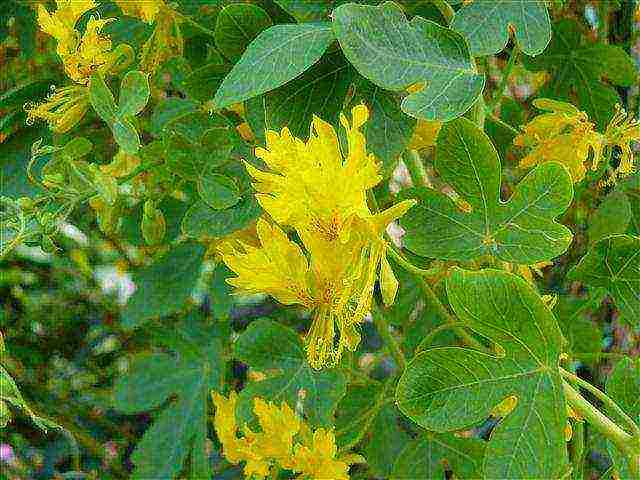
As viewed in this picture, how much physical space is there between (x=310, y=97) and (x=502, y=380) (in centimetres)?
23

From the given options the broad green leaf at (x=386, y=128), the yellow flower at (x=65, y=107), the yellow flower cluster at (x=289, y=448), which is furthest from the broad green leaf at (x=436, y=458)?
the yellow flower at (x=65, y=107)

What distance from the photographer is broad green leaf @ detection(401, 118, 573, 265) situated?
0.59m

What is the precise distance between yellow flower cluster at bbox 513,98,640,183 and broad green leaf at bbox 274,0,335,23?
183mm

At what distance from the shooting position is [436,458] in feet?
2.54

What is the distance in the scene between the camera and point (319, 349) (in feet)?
1.96

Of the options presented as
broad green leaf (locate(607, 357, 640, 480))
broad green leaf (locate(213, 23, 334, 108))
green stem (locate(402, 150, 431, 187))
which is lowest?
broad green leaf (locate(607, 357, 640, 480))

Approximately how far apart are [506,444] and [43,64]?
2.41 ft

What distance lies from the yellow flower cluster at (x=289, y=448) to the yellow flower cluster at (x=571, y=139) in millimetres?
270

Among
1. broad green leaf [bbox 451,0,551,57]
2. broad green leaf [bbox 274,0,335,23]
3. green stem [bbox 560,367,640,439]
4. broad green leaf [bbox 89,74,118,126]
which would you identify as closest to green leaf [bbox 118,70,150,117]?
broad green leaf [bbox 89,74,118,126]

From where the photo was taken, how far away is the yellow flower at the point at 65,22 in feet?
2.12

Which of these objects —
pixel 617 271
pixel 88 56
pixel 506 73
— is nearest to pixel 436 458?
pixel 617 271

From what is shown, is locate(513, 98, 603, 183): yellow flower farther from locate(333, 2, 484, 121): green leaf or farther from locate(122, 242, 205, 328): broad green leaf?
locate(122, 242, 205, 328): broad green leaf

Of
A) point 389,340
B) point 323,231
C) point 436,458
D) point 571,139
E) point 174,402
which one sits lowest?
point 174,402

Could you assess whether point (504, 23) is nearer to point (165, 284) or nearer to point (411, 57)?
point (411, 57)
